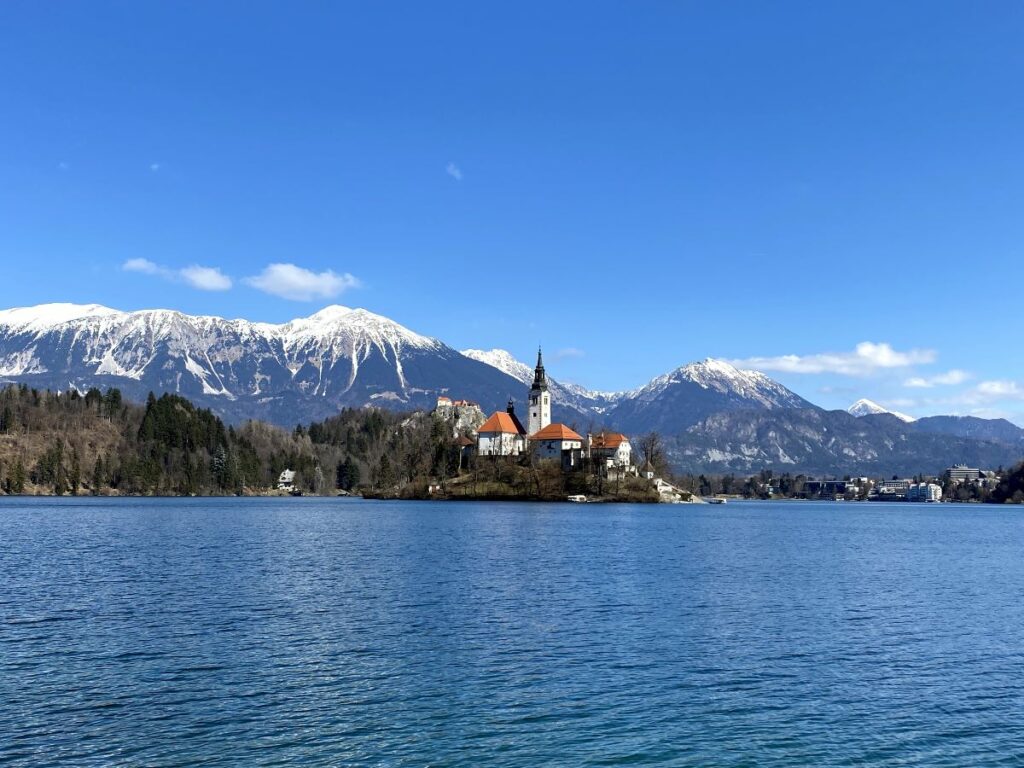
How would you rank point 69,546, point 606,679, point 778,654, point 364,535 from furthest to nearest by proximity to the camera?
point 364,535, point 69,546, point 778,654, point 606,679

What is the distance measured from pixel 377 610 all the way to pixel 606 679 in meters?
18.5

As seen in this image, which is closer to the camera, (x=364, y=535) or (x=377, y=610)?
(x=377, y=610)

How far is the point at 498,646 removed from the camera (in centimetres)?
3994

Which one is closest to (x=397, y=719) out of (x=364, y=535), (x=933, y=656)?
(x=933, y=656)

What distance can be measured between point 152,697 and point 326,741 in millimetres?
8146

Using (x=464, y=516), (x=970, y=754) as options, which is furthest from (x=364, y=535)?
(x=970, y=754)

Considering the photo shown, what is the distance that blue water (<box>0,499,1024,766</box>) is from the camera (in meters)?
26.6

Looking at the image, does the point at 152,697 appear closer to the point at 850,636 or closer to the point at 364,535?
the point at 850,636

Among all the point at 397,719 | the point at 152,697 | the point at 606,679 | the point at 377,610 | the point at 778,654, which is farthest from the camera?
the point at 377,610

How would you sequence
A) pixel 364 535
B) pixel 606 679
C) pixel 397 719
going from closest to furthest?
pixel 397 719 → pixel 606 679 → pixel 364 535

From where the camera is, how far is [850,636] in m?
44.0

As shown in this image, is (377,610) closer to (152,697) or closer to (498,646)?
(498,646)

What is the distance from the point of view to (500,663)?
36.7 m

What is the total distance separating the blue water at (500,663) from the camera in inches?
1046
